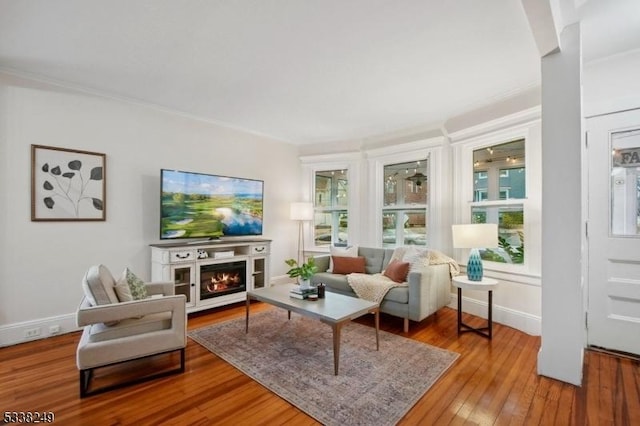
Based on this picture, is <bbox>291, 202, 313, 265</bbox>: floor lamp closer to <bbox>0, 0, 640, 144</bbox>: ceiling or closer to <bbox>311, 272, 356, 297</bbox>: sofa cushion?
<bbox>311, 272, 356, 297</bbox>: sofa cushion

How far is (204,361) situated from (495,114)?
411 cm

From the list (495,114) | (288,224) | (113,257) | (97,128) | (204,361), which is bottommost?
(204,361)

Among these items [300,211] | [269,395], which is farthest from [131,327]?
[300,211]

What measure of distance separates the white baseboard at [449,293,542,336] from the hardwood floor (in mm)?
528

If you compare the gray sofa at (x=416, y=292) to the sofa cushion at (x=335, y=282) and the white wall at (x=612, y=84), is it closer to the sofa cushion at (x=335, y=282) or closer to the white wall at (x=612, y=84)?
the sofa cushion at (x=335, y=282)

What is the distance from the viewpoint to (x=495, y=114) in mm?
3557

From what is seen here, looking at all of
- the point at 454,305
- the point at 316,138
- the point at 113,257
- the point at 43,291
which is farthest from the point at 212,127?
the point at 454,305

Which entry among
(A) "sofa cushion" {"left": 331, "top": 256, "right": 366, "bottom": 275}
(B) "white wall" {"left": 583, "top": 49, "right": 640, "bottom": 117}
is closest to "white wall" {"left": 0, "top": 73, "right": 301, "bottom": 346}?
(A) "sofa cushion" {"left": 331, "top": 256, "right": 366, "bottom": 275}

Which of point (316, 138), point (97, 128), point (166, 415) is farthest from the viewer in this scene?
point (316, 138)

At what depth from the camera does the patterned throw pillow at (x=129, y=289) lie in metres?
2.44

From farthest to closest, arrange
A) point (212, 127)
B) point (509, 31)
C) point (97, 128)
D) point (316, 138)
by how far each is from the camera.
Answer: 1. point (316, 138)
2. point (212, 127)
3. point (97, 128)
4. point (509, 31)

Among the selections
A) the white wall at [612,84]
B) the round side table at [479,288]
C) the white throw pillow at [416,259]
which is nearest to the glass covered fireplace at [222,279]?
the white throw pillow at [416,259]

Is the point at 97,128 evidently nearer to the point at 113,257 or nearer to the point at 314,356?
the point at 113,257

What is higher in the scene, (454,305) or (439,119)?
(439,119)
